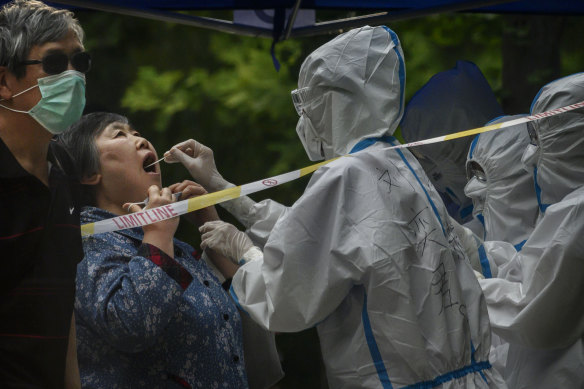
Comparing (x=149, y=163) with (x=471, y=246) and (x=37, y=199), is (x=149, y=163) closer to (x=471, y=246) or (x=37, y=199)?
(x=37, y=199)

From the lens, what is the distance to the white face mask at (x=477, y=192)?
4672 mm

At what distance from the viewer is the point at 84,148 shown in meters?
3.33

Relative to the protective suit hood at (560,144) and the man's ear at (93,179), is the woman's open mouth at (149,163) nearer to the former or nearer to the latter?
the man's ear at (93,179)

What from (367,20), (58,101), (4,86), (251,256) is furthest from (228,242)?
(367,20)

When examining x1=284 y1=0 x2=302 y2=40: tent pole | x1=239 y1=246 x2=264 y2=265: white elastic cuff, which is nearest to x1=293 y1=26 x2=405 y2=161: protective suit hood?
x1=239 y1=246 x2=264 y2=265: white elastic cuff

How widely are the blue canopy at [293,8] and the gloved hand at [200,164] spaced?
1.16 meters

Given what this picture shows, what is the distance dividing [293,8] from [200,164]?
1388 millimetres

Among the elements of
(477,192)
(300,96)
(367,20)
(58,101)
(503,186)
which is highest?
(58,101)

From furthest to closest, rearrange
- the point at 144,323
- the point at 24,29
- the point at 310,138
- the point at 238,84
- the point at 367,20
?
1. the point at 238,84
2. the point at 367,20
3. the point at 310,138
4. the point at 144,323
5. the point at 24,29

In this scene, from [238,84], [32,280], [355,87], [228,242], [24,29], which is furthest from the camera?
[238,84]

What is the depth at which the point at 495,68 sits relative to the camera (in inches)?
296

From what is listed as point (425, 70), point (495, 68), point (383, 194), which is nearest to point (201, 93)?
point (425, 70)

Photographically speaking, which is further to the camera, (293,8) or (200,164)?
(293,8)

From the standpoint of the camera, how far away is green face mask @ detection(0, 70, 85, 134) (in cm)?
260
